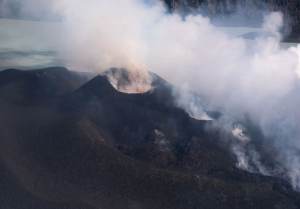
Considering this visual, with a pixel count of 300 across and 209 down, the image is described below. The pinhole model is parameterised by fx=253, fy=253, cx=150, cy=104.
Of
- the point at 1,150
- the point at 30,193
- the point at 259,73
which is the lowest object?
the point at 30,193

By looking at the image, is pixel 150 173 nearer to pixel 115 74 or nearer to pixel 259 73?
pixel 115 74

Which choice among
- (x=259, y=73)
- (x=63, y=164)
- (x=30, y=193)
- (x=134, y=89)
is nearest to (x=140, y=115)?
(x=134, y=89)

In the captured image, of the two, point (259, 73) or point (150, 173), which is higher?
point (259, 73)

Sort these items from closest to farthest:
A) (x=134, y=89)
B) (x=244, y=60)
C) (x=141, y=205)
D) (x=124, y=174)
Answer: (x=141, y=205)
(x=124, y=174)
(x=134, y=89)
(x=244, y=60)

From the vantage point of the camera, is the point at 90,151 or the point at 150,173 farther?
the point at 90,151

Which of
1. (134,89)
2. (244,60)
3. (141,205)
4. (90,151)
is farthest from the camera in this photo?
(244,60)

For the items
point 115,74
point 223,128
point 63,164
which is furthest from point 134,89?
point 63,164
